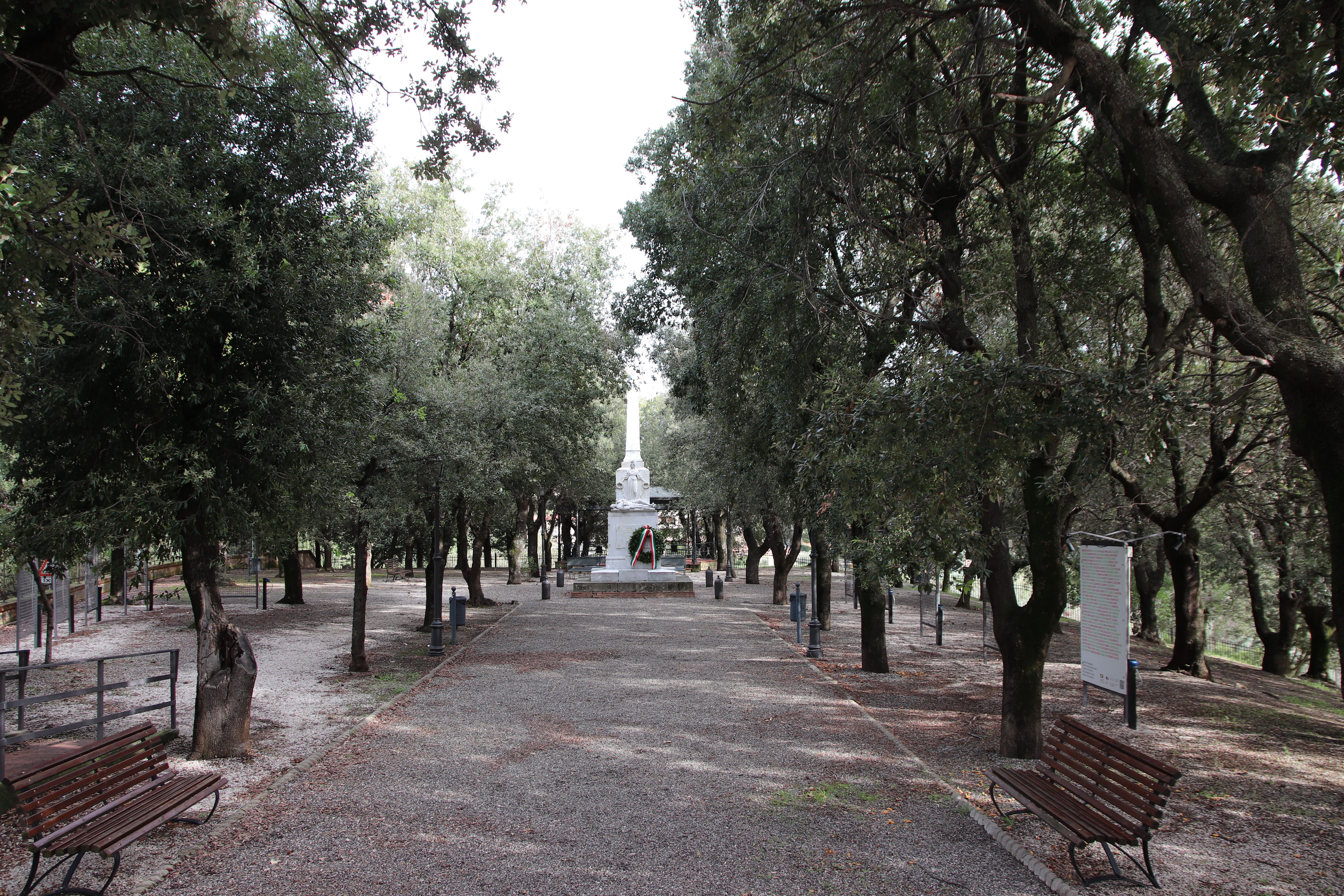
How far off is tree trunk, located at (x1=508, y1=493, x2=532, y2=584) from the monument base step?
3.74m

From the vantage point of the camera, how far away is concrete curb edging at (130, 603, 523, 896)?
5.34 m

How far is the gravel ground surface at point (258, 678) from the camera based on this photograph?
6160mm

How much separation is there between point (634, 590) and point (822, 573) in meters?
12.6

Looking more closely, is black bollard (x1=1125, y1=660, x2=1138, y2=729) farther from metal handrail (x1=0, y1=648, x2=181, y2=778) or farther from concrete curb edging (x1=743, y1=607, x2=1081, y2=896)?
metal handrail (x1=0, y1=648, x2=181, y2=778)

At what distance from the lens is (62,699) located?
8.02 meters

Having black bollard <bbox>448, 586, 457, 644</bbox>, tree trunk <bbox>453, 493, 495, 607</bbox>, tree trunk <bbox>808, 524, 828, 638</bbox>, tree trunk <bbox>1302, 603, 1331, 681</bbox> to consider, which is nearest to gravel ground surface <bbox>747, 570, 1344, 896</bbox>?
tree trunk <bbox>808, 524, 828, 638</bbox>

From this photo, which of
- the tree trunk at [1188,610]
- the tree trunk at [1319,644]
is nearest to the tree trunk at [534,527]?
the tree trunk at [1188,610]

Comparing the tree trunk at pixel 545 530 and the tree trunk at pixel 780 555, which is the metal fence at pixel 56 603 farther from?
the tree trunk at pixel 780 555

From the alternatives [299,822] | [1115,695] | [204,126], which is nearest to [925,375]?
[299,822]

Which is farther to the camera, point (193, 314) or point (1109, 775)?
point (193, 314)

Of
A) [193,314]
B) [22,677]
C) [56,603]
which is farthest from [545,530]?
[22,677]

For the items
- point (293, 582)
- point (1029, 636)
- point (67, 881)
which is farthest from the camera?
point (293, 582)

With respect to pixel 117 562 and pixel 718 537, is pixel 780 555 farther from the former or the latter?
pixel 117 562

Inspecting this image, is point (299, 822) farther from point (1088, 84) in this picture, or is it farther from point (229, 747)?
point (1088, 84)
